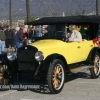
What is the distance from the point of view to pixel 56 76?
9.19 metres

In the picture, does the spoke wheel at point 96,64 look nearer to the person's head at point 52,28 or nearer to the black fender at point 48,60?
the person's head at point 52,28

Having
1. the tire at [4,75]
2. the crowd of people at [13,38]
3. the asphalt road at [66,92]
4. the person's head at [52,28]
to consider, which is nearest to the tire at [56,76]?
the asphalt road at [66,92]

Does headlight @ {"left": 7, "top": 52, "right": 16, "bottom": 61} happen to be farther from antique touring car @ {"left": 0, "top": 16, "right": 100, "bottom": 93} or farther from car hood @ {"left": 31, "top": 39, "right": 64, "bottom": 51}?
car hood @ {"left": 31, "top": 39, "right": 64, "bottom": 51}

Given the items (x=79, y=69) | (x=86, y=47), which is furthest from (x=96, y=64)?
(x=79, y=69)

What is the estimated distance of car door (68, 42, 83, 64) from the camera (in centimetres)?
1011

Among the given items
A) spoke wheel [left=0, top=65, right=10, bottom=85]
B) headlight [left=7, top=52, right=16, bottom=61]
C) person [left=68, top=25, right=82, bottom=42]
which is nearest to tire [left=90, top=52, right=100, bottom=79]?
person [left=68, top=25, right=82, bottom=42]

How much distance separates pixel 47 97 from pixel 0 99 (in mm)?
1092

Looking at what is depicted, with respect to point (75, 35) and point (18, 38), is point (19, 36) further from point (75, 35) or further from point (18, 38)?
point (75, 35)

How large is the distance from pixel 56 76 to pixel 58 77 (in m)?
0.07

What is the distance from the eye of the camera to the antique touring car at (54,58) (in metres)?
9.05

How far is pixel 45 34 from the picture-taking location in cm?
1062

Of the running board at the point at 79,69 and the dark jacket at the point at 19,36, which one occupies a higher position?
the dark jacket at the point at 19,36

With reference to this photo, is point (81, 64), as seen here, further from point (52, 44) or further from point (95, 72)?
point (52, 44)

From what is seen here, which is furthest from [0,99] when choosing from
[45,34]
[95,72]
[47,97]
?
[95,72]
